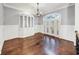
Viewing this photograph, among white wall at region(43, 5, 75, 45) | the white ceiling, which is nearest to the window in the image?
the white ceiling

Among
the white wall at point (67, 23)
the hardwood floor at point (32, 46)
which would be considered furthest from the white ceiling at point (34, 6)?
the hardwood floor at point (32, 46)

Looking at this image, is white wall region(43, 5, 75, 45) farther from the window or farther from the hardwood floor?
the window

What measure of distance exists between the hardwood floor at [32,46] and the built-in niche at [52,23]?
70 millimetres

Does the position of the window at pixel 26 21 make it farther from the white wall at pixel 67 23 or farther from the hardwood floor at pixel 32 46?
the white wall at pixel 67 23

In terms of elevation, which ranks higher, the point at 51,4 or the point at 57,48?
the point at 51,4

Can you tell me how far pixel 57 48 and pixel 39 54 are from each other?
21 cm

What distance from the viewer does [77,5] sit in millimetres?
1694

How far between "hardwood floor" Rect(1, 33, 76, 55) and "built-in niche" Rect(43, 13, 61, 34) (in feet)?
0.23

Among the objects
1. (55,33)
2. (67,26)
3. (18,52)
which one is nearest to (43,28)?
(55,33)

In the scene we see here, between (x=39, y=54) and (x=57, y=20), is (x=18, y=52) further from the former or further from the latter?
(x=57, y=20)

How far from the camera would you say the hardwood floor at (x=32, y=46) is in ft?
5.51

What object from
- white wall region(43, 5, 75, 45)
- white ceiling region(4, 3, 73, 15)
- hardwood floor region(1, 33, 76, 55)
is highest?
white ceiling region(4, 3, 73, 15)

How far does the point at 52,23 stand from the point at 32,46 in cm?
34

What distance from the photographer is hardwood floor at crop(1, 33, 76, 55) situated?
1680 millimetres
